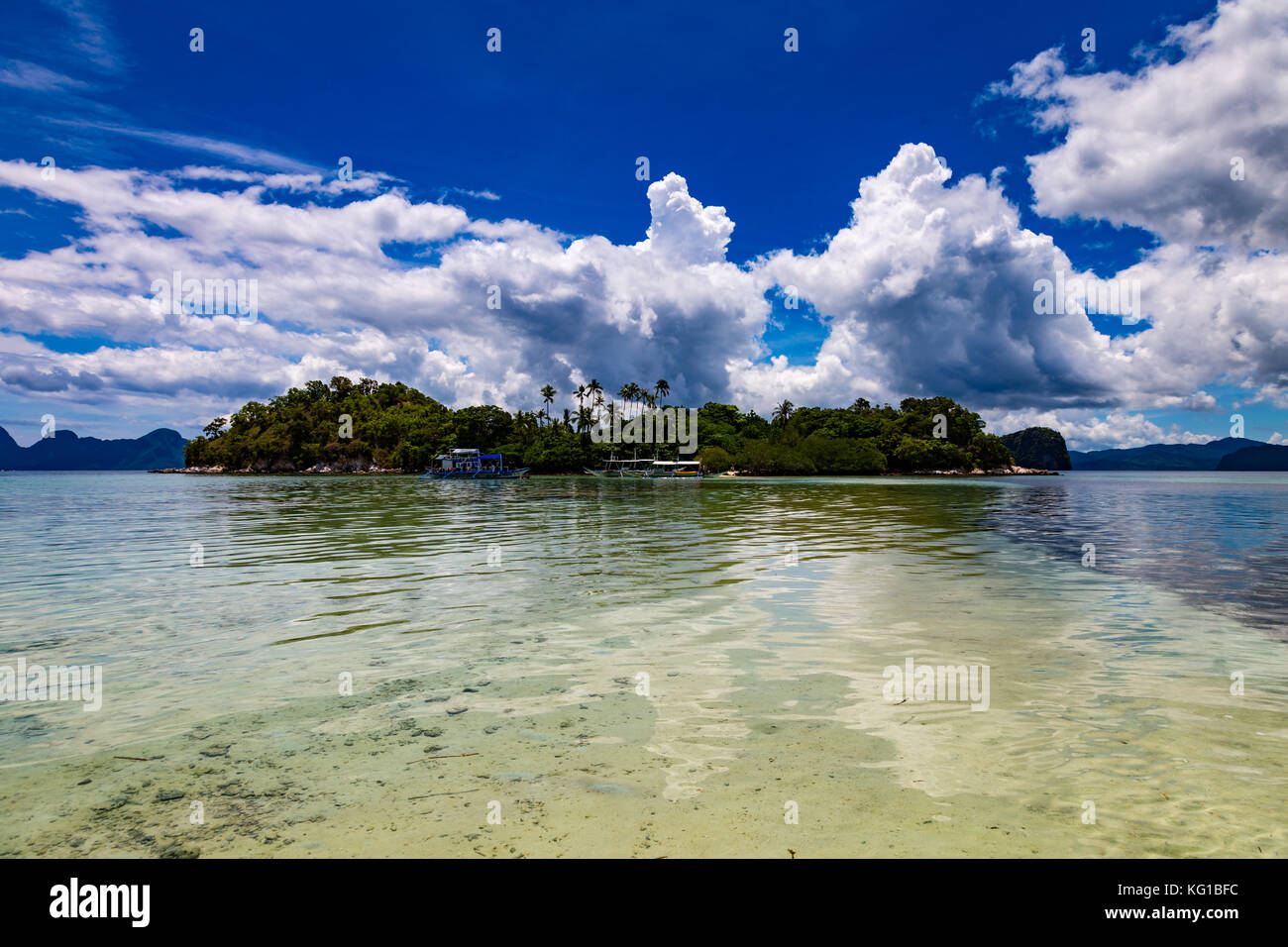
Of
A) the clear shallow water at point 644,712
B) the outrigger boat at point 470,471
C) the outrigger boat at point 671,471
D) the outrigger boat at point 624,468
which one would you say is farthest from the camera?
the outrigger boat at point 624,468

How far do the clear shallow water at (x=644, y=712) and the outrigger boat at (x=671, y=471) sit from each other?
389ft

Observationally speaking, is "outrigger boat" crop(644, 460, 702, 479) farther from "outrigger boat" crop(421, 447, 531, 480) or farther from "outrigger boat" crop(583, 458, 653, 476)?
"outrigger boat" crop(421, 447, 531, 480)

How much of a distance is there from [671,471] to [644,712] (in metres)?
146

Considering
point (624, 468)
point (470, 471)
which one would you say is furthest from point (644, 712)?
point (624, 468)

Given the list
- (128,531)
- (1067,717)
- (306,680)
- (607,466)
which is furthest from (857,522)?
(607,466)

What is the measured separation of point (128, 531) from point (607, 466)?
143m

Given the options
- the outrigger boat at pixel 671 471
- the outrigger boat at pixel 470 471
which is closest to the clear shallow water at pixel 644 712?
the outrigger boat at pixel 671 471

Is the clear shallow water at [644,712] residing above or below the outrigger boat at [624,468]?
below

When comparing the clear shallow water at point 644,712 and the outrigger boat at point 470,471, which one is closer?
the clear shallow water at point 644,712

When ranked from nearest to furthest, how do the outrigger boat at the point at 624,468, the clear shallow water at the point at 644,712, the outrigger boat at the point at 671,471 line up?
the clear shallow water at the point at 644,712, the outrigger boat at the point at 671,471, the outrigger boat at the point at 624,468

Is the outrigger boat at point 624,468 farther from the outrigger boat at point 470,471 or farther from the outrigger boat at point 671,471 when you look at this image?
the outrigger boat at point 470,471

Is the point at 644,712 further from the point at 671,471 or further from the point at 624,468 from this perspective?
the point at 624,468

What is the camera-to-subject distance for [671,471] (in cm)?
15338

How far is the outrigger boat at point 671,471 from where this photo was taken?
452 ft
